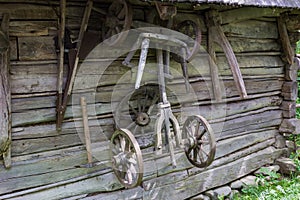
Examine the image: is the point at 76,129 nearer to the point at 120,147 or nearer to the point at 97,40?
the point at 120,147

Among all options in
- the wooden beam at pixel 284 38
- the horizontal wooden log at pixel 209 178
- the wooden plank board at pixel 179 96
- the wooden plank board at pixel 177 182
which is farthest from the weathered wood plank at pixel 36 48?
the wooden beam at pixel 284 38

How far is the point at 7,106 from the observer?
2.54m

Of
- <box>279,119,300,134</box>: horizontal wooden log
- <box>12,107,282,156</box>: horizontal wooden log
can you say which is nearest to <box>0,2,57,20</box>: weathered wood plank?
<box>12,107,282,156</box>: horizontal wooden log

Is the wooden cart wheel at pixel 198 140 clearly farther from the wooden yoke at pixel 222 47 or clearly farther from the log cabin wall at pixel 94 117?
the wooden yoke at pixel 222 47

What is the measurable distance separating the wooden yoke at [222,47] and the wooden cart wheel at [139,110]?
35.0 inches

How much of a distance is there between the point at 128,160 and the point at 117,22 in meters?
1.19

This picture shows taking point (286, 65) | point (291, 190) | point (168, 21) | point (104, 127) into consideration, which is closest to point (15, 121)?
point (104, 127)

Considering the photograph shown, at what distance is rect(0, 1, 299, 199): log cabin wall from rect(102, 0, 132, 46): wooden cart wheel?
129mm

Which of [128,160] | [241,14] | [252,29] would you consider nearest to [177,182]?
[128,160]

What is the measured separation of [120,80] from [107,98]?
0.22m

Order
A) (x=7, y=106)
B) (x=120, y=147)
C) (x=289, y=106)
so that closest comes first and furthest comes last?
(x=7, y=106)
(x=120, y=147)
(x=289, y=106)

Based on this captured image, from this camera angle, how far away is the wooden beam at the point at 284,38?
4480mm

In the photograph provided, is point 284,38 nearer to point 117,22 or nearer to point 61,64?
point 117,22

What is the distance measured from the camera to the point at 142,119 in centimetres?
320
